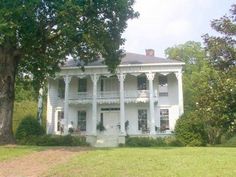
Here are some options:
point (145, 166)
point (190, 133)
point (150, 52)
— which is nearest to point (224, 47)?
point (145, 166)

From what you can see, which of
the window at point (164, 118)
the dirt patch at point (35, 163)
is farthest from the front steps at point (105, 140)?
the dirt patch at point (35, 163)

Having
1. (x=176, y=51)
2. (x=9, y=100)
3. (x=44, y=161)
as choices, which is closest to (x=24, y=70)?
(x=9, y=100)

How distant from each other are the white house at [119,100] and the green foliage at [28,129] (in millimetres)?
3266

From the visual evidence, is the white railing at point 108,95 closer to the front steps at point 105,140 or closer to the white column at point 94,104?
the white column at point 94,104

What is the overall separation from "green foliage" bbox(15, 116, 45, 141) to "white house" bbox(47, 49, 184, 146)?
3.27m

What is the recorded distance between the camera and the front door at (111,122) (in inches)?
1325

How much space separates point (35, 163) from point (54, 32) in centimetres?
893

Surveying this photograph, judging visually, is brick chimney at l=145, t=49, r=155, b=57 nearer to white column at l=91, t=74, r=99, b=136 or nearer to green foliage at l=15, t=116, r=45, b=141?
white column at l=91, t=74, r=99, b=136

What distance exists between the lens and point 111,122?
3400 centimetres

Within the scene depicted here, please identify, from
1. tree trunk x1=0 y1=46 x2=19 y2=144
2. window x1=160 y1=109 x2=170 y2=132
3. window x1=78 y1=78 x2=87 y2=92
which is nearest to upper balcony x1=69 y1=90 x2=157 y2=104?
window x1=78 y1=78 x2=87 y2=92

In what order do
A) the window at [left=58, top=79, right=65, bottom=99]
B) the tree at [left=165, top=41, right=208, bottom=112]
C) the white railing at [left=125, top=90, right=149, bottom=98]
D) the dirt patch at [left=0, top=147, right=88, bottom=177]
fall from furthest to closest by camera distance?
the tree at [left=165, top=41, right=208, bottom=112] < the window at [left=58, top=79, right=65, bottom=99] < the white railing at [left=125, top=90, right=149, bottom=98] < the dirt patch at [left=0, top=147, right=88, bottom=177]

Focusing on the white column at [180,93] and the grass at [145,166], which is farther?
the white column at [180,93]

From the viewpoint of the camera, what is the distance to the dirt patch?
41.5 feet

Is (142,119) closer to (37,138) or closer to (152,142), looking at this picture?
(152,142)
